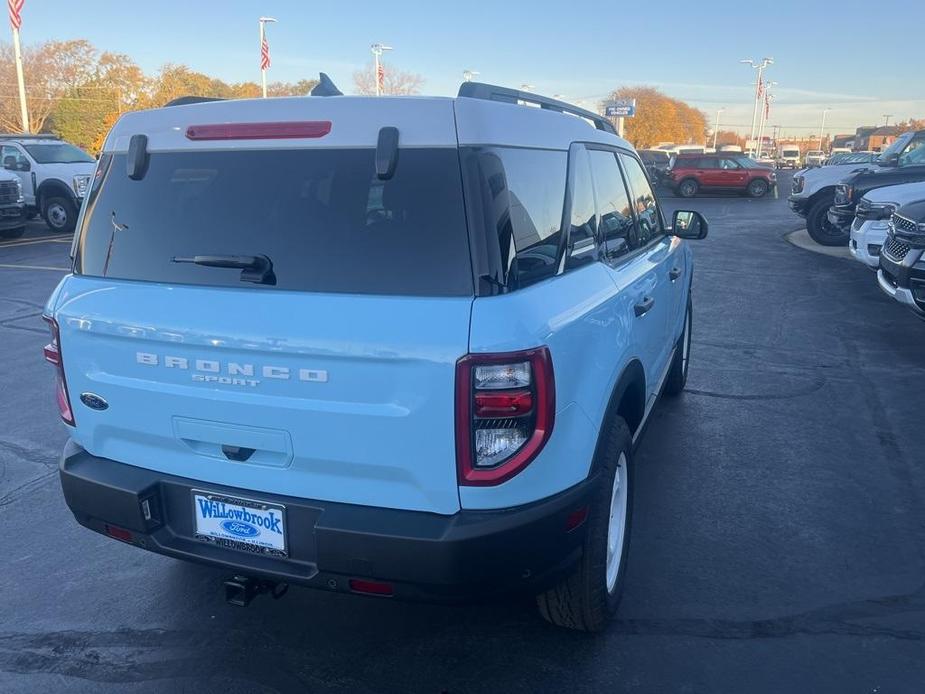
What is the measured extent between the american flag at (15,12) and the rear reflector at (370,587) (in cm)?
2738

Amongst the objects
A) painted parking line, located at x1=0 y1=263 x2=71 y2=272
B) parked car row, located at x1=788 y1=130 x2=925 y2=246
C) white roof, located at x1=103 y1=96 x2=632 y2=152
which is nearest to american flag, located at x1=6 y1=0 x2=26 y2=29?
painted parking line, located at x1=0 y1=263 x2=71 y2=272

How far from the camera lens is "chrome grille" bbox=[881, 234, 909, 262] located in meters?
7.58

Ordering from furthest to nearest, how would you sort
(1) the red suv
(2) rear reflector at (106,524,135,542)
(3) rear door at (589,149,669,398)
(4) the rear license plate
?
1. (1) the red suv
2. (3) rear door at (589,149,669,398)
3. (2) rear reflector at (106,524,135,542)
4. (4) the rear license plate

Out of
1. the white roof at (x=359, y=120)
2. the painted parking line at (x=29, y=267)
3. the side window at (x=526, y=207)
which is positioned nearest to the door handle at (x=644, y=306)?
the side window at (x=526, y=207)

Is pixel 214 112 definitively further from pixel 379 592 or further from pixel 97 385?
pixel 379 592

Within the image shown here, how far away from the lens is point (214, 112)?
275 centimetres

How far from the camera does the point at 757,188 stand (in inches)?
1252

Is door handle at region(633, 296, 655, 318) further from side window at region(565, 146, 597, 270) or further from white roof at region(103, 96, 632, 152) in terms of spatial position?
white roof at region(103, 96, 632, 152)

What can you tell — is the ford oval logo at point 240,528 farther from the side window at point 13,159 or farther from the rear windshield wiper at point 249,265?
the side window at point 13,159

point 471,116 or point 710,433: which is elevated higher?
point 471,116

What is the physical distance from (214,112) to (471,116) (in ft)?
3.04

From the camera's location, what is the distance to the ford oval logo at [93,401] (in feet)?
9.19

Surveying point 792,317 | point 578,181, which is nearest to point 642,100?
point 792,317

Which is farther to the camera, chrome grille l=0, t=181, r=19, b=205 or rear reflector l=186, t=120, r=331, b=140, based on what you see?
chrome grille l=0, t=181, r=19, b=205
